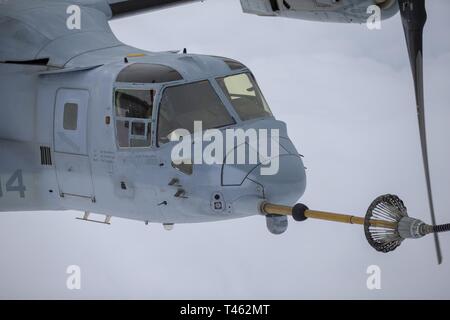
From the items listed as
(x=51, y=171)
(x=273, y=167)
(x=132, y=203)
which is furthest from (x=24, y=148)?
(x=273, y=167)

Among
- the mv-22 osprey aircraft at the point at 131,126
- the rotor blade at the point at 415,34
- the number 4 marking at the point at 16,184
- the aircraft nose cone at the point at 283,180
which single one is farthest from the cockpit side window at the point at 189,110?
the number 4 marking at the point at 16,184

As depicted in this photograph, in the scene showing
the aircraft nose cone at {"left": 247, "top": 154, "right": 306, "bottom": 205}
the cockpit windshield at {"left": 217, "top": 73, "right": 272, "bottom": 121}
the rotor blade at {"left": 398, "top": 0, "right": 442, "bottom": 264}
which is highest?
the rotor blade at {"left": 398, "top": 0, "right": 442, "bottom": 264}

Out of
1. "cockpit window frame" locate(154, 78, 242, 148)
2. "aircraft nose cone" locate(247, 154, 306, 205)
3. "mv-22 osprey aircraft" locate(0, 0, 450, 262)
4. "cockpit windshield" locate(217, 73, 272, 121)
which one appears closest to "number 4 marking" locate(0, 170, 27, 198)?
"mv-22 osprey aircraft" locate(0, 0, 450, 262)

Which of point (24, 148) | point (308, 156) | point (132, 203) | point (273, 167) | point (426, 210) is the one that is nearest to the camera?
point (273, 167)

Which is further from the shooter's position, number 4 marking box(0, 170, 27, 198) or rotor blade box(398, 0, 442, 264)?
number 4 marking box(0, 170, 27, 198)

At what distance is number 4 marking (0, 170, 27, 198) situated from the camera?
1534 cm

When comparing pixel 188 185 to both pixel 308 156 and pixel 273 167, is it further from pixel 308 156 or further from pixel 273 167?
pixel 308 156

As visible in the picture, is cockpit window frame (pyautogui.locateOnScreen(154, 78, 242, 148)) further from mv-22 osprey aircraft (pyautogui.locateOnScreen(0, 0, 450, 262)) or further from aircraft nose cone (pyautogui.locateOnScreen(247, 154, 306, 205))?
aircraft nose cone (pyautogui.locateOnScreen(247, 154, 306, 205))

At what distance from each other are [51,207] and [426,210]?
5.31 metres

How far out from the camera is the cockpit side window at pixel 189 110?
13711 millimetres

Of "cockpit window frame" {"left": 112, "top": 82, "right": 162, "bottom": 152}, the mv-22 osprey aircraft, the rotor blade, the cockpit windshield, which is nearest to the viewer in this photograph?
the mv-22 osprey aircraft

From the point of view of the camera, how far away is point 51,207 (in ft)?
50.0

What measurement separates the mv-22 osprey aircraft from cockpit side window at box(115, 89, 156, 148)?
12 mm

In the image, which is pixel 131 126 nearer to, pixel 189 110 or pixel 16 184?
pixel 189 110
